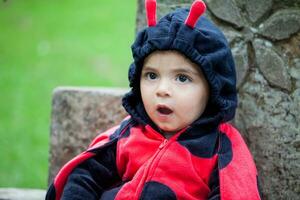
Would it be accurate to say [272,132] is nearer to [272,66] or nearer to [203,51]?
[272,66]

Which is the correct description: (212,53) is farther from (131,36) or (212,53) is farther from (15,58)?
(131,36)

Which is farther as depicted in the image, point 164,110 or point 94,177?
point 94,177

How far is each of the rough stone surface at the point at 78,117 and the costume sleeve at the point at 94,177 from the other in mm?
658

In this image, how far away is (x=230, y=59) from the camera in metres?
2.20

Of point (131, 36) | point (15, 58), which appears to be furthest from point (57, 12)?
point (15, 58)

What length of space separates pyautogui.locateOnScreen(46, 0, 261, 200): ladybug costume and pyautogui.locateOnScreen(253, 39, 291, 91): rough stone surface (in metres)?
0.39

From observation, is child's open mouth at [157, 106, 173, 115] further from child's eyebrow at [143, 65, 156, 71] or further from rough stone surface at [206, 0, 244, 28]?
rough stone surface at [206, 0, 244, 28]

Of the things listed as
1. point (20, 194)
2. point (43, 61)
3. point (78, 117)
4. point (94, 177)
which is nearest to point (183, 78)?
point (94, 177)

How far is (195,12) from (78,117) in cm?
120

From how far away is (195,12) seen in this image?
6.83ft

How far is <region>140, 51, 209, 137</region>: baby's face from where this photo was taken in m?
2.11

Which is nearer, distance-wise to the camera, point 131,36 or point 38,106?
point 38,106

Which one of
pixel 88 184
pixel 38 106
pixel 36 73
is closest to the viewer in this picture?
pixel 88 184

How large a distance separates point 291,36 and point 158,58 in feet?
2.30
